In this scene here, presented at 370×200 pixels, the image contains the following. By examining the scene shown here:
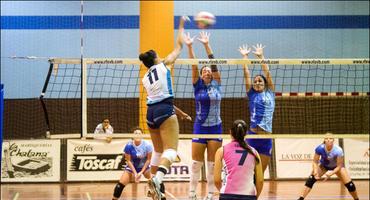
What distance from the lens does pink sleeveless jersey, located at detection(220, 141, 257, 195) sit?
6977mm

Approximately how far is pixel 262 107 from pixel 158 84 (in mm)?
2429

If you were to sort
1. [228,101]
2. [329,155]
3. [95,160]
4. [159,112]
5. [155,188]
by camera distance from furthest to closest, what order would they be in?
[228,101], [95,160], [329,155], [159,112], [155,188]

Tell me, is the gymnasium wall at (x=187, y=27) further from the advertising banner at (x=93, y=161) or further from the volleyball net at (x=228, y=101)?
the advertising banner at (x=93, y=161)

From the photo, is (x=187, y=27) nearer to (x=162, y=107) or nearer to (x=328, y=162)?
(x=328, y=162)

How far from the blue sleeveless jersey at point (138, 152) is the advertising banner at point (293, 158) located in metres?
6.47

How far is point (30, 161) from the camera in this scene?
17312 mm

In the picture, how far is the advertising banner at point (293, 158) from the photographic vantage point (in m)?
18.2

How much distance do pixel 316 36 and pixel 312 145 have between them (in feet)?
16.6

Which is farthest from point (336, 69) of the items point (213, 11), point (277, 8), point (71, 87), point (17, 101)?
point (17, 101)

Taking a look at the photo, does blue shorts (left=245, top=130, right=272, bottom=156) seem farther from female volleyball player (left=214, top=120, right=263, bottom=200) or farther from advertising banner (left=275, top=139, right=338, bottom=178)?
advertising banner (left=275, top=139, right=338, bottom=178)

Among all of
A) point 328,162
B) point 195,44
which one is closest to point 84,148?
point 195,44

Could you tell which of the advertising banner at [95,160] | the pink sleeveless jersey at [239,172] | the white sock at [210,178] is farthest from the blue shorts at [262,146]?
the advertising banner at [95,160]

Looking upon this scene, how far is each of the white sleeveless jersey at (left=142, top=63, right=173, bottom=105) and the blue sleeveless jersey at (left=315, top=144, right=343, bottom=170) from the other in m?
6.14

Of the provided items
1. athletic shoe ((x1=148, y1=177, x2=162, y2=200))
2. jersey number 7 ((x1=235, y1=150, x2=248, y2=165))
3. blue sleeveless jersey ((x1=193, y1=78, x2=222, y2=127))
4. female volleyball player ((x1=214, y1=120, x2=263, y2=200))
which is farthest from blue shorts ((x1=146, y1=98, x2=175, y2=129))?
blue sleeveless jersey ((x1=193, y1=78, x2=222, y2=127))
